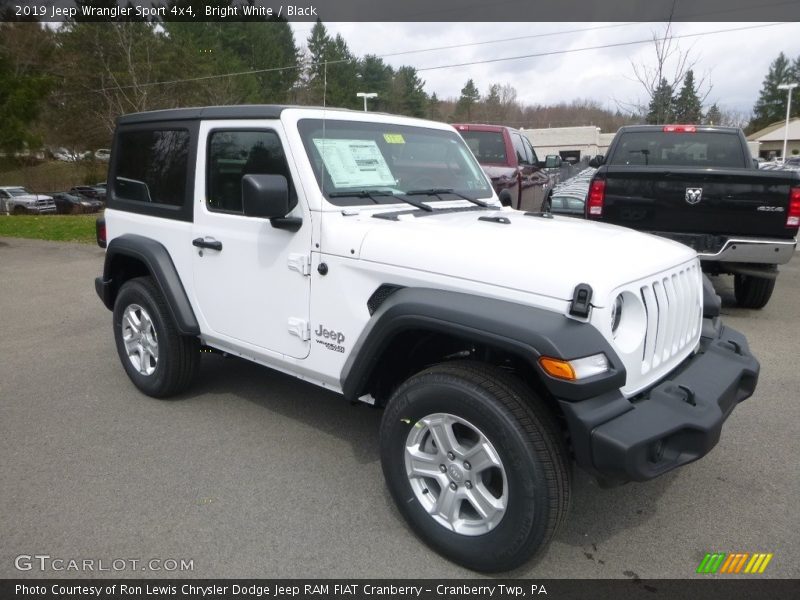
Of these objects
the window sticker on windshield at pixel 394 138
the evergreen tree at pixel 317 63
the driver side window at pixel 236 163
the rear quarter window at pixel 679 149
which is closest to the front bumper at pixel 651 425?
the driver side window at pixel 236 163

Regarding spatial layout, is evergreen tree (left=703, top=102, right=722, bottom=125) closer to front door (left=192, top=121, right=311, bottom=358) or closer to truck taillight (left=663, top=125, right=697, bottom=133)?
truck taillight (left=663, top=125, right=697, bottom=133)

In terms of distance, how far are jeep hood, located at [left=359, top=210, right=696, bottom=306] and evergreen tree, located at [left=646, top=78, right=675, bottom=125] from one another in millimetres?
11133

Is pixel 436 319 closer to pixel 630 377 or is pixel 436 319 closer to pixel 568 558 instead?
pixel 630 377

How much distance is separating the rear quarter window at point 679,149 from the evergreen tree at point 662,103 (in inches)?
222

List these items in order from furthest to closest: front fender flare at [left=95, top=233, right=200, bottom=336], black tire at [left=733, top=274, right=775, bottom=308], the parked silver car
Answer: the parked silver car → black tire at [left=733, top=274, right=775, bottom=308] → front fender flare at [left=95, top=233, right=200, bottom=336]

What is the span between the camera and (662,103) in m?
13.2

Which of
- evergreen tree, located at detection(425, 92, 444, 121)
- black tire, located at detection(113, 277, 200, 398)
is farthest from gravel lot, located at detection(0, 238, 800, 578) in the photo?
evergreen tree, located at detection(425, 92, 444, 121)

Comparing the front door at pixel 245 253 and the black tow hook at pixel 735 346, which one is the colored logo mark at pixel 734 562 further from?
the front door at pixel 245 253

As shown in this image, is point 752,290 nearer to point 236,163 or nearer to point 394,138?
point 394,138

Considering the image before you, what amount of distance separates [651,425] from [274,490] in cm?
198

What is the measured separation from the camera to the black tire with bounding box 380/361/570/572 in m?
2.42

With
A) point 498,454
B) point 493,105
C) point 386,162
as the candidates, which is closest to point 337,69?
point 386,162

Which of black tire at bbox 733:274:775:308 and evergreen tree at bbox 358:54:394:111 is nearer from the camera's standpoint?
black tire at bbox 733:274:775:308
